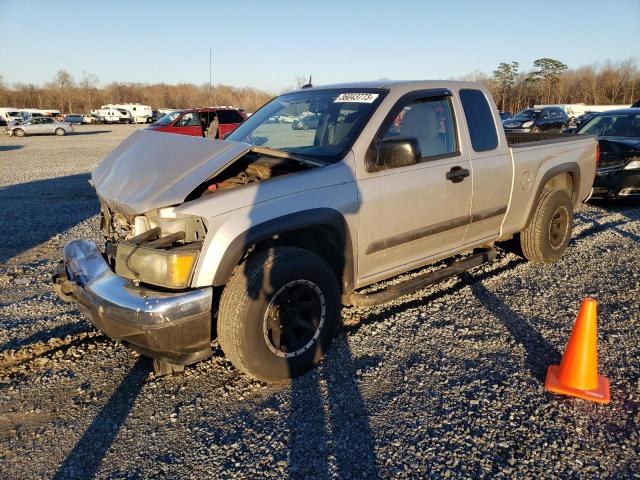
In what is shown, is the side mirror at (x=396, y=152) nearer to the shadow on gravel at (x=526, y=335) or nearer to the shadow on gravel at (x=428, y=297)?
the shadow on gravel at (x=428, y=297)

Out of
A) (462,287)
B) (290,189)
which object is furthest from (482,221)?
(290,189)

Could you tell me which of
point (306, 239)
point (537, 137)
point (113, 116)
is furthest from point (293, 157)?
point (113, 116)

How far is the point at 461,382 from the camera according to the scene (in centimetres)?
319

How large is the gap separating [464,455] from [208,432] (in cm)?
139

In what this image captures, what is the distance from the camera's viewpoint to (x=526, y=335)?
3822mm

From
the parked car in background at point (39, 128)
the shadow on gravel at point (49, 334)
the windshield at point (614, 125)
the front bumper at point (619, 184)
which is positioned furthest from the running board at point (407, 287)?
the parked car in background at point (39, 128)

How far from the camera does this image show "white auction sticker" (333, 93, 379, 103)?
3.75 metres

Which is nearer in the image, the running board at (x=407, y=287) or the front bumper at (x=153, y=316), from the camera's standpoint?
the front bumper at (x=153, y=316)

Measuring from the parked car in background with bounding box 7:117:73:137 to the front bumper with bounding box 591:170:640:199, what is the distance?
39910mm

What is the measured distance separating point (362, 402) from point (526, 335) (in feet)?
5.27

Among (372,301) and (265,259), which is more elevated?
(265,259)

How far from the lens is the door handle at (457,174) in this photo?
154 inches

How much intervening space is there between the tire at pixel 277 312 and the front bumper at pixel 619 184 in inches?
266

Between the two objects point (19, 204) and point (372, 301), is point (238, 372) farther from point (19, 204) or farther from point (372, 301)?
point (19, 204)
